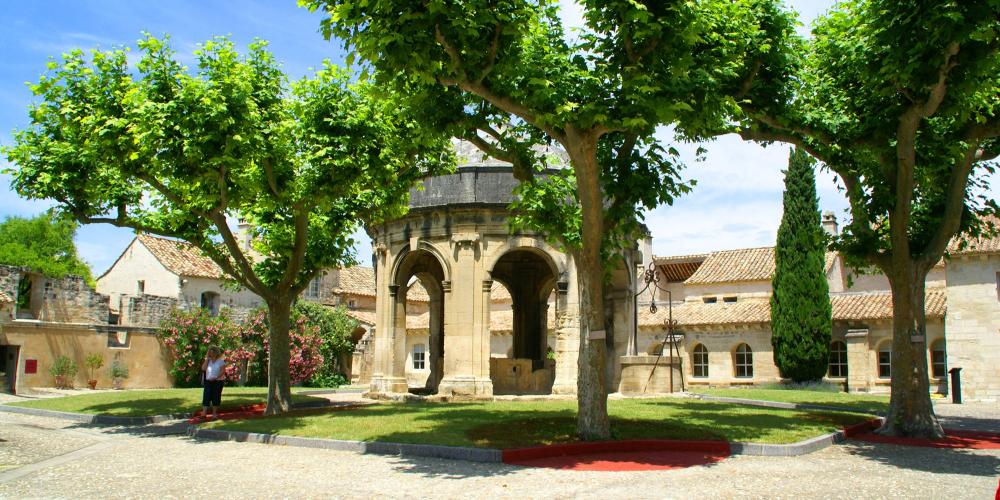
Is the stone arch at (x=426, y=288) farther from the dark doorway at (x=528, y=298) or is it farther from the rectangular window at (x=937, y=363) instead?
the rectangular window at (x=937, y=363)

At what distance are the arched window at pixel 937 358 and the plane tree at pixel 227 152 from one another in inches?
929

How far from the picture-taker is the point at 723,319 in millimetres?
36438

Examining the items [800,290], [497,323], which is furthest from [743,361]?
[497,323]

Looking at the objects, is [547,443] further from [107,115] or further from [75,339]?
[75,339]

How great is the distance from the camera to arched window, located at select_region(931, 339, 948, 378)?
30688mm

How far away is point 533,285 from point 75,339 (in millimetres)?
17130

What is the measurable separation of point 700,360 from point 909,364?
79.7 feet

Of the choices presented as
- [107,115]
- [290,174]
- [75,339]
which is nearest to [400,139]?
[290,174]

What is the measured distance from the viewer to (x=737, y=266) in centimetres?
4338

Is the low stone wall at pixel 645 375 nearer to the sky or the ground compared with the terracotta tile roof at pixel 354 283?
nearer to the ground

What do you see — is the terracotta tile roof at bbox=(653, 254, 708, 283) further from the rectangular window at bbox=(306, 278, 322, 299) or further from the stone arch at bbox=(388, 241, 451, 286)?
the stone arch at bbox=(388, 241, 451, 286)

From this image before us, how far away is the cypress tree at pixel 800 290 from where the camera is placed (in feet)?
107

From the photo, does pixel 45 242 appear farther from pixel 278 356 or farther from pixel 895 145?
pixel 895 145

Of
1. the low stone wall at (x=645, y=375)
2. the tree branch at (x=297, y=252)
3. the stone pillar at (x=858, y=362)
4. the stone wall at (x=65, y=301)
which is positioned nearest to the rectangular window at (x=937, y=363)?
the stone pillar at (x=858, y=362)
